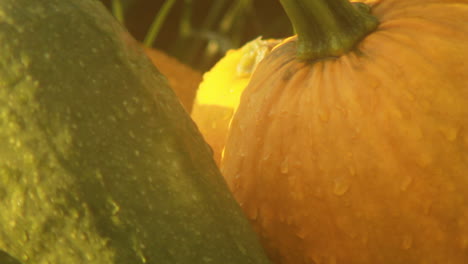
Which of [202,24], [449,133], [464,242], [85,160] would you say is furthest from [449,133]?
[202,24]

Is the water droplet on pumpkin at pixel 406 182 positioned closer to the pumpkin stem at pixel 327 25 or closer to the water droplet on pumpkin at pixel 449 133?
the water droplet on pumpkin at pixel 449 133

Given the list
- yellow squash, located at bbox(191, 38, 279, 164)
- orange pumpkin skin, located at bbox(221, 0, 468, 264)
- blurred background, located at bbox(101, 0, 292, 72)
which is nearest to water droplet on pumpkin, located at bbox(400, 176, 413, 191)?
orange pumpkin skin, located at bbox(221, 0, 468, 264)

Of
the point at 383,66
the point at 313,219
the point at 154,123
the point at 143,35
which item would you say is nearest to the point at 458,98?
the point at 383,66

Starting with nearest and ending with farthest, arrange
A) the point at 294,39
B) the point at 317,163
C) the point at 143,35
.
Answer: the point at 317,163, the point at 294,39, the point at 143,35

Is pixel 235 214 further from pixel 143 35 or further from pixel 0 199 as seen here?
pixel 143 35

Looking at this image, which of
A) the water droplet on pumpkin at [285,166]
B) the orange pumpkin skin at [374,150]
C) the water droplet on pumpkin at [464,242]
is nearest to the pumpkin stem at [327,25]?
the orange pumpkin skin at [374,150]
